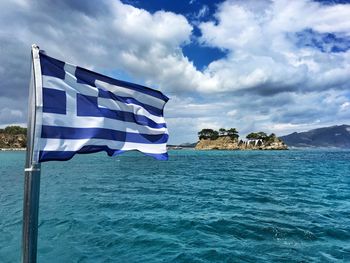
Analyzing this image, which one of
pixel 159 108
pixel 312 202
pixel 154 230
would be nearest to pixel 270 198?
pixel 312 202

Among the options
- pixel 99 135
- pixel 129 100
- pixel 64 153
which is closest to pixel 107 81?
pixel 129 100

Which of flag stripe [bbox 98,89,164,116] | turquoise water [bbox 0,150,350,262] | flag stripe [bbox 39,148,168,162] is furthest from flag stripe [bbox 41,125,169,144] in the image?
turquoise water [bbox 0,150,350,262]

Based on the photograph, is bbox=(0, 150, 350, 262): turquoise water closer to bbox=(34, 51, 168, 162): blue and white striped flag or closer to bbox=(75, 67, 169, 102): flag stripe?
bbox=(34, 51, 168, 162): blue and white striped flag

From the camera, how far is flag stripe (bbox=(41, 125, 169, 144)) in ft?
18.2

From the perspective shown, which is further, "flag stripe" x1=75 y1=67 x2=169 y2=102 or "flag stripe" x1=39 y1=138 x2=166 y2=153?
"flag stripe" x1=75 y1=67 x2=169 y2=102

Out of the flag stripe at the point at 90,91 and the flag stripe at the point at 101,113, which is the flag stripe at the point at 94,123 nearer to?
the flag stripe at the point at 101,113

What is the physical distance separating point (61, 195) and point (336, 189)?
24665 mm

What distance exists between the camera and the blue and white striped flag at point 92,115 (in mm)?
5539

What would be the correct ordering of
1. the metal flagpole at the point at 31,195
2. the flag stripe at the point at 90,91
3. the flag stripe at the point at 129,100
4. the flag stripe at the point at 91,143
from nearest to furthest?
1. the metal flagpole at the point at 31,195
2. the flag stripe at the point at 91,143
3. the flag stripe at the point at 90,91
4. the flag stripe at the point at 129,100

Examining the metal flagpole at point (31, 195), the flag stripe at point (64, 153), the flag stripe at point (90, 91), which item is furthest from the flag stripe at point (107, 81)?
the flag stripe at point (64, 153)

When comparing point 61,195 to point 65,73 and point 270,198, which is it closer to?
point 270,198

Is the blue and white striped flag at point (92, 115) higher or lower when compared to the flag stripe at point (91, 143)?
higher

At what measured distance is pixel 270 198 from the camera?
24438 mm

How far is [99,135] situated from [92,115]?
410 millimetres
